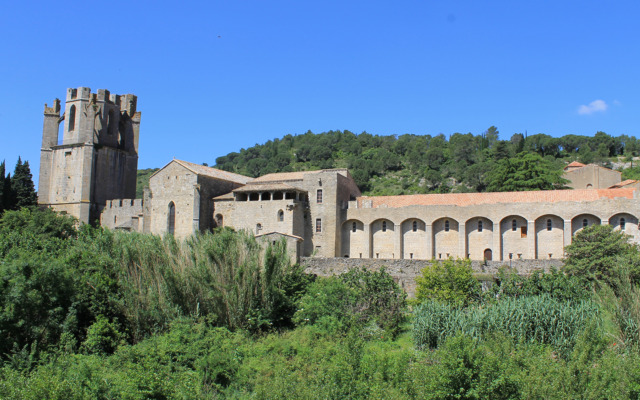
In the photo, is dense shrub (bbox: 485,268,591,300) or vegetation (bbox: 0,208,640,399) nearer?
vegetation (bbox: 0,208,640,399)

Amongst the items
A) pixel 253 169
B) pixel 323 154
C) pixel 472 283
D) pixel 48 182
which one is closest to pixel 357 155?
pixel 323 154

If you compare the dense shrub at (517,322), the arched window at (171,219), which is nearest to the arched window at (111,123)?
the arched window at (171,219)

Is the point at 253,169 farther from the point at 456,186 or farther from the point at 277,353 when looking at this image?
the point at 277,353

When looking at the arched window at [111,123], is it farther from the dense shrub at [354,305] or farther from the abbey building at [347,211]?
the dense shrub at [354,305]

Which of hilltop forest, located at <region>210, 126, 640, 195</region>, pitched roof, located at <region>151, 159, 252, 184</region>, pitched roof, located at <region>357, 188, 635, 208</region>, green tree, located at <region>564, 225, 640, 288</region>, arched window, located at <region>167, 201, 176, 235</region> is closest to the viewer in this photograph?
green tree, located at <region>564, 225, 640, 288</region>

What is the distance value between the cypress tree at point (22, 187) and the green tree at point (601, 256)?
42.0 metres

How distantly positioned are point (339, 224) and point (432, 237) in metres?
6.37

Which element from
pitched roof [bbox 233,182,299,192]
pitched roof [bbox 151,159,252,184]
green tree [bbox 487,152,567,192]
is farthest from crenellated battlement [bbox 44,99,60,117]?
green tree [bbox 487,152,567,192]

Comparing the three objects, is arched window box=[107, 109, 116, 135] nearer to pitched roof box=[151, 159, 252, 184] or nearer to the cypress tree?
the cypress tree

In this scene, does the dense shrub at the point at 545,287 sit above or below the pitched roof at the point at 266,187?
below

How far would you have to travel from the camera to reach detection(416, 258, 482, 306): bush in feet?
78.3

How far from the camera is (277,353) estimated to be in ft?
67.7

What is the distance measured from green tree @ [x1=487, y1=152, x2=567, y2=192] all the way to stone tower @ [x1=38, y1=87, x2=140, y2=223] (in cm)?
3309

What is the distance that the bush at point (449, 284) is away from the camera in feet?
78.3
